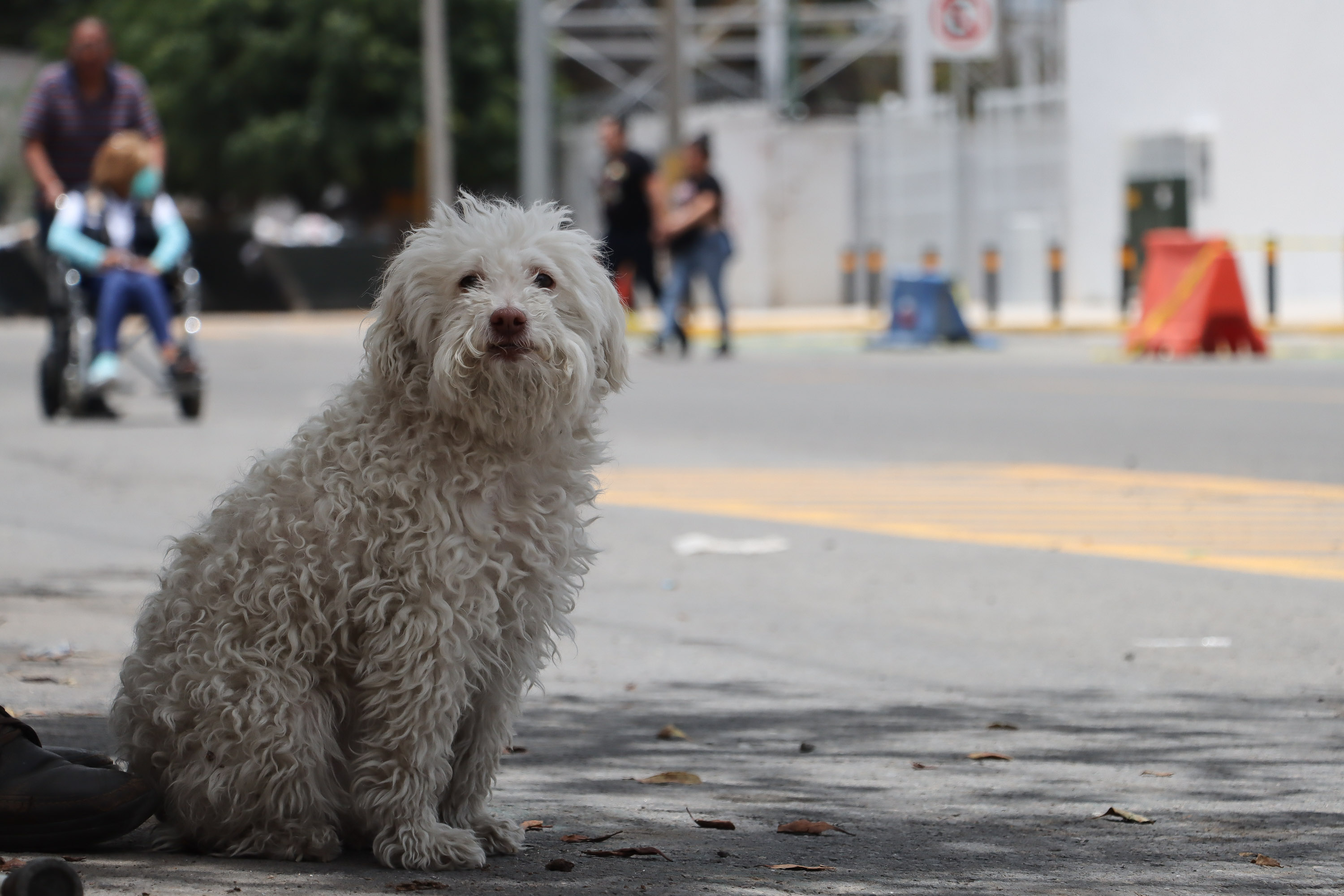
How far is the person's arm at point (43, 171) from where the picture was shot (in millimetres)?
12984

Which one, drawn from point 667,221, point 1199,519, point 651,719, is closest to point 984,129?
point 667,221

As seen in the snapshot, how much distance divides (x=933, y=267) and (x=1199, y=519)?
15.9 metres

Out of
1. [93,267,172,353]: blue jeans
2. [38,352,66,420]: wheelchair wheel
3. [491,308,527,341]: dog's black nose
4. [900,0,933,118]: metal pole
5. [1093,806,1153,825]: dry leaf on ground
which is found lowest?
[1093,806,1153,825]: dry leaf on ground

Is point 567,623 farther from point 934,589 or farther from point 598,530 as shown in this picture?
point 598,530

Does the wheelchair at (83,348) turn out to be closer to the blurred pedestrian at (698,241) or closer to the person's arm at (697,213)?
the blurred pedestrian at (698,241)

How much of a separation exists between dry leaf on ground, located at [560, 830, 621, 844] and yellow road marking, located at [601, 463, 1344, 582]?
14.9 ft

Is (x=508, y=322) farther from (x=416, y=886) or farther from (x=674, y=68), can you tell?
(x=674, y=68)

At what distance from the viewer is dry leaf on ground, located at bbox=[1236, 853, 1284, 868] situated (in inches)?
162

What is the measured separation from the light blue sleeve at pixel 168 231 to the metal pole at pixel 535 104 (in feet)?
43.2

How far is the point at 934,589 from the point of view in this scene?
7.91 metres

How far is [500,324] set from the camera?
12.6 feet

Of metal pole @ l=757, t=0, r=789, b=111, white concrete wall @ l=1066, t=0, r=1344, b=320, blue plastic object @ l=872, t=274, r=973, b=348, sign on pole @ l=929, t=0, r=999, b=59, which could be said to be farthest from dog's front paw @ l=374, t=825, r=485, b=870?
metal pole @ l=757, t=0, r=789, b=111

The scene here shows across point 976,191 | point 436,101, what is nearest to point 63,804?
point 436,101

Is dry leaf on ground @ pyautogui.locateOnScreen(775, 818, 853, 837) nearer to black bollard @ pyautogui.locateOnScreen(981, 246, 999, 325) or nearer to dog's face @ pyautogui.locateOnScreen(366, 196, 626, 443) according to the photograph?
dog's face @ pyautogui.locateOnScreen(366, 196, 626, 443)
